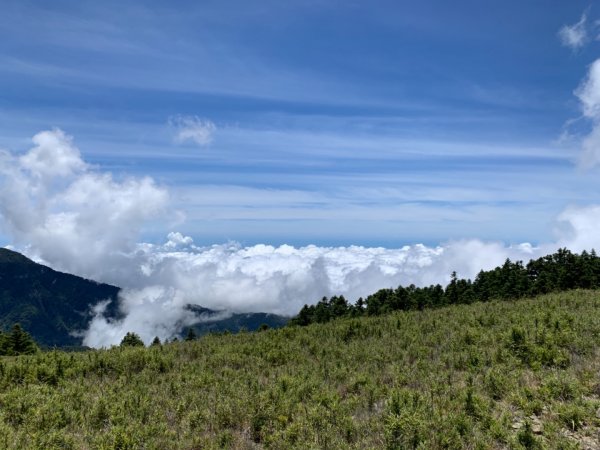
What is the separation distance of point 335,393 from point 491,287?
63.1 meters

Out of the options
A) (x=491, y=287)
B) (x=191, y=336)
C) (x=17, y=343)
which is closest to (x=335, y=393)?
(x=191, y=336)

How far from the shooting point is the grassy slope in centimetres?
849

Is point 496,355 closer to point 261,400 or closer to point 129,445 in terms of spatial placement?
point 261,400

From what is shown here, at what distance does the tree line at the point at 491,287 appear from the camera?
55344 millimetres

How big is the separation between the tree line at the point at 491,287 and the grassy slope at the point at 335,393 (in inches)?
1351

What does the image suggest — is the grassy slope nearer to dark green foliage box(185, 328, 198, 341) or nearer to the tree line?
dark green foliage box(185, 328, 198, 341)

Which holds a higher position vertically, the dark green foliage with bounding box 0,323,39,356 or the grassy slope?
the grassy slope

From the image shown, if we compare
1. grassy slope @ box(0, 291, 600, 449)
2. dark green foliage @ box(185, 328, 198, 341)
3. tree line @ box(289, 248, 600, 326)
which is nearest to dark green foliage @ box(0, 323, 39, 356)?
dark green foliage @ box(185, 328, 198, 341)

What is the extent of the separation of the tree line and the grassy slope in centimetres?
3431

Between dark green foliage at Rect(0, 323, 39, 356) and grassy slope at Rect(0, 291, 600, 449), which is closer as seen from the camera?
grassy slope at Rect(0, 291, 600, 449)

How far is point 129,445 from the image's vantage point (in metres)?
8.30

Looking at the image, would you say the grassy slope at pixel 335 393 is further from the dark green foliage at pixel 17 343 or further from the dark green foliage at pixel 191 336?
the dark green foliage at pixel 17 343

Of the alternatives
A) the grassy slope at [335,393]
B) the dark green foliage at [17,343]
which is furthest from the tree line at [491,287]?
the grassy slope at [335,393]

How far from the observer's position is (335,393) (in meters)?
11.0
